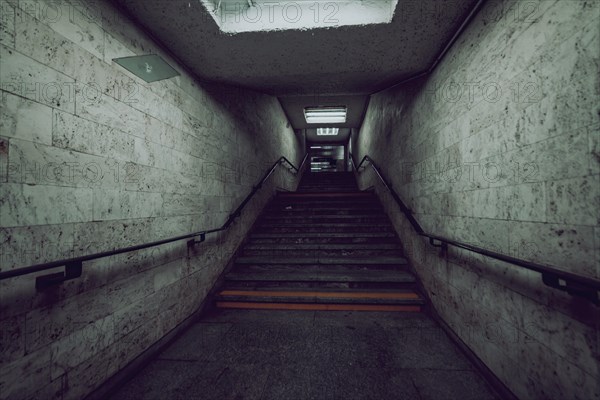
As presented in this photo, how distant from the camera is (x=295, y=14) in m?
2.21

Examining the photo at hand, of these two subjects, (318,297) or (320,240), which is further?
(320,240)

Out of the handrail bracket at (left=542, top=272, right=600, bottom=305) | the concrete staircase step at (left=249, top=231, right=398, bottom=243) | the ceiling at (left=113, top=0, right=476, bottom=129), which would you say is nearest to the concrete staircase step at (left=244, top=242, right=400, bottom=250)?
the concrete staircase step at (left=249, top=231, right=398, bottom=243)

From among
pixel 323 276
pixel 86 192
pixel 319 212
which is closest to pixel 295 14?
pixel 86 192

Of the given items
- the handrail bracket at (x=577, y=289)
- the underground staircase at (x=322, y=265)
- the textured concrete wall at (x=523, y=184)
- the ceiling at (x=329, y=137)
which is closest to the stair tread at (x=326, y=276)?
the underground staircase at (x=322, y=265)

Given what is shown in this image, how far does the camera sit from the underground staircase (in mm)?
3117

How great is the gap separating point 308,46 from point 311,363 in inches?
116

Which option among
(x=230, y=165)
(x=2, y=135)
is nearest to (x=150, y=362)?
(x=2, y=135)

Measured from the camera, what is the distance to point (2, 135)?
1.26 m

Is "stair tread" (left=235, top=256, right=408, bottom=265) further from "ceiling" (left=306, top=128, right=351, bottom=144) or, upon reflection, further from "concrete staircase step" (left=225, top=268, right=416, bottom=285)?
"ceiling" (left=306, top=128, right=351, bottom=144)

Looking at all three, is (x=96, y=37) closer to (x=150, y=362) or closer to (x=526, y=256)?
(x=150, y=362)

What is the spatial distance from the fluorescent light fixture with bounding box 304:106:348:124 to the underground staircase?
3357 mm

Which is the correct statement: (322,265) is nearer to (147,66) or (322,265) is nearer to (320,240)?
(320,240)

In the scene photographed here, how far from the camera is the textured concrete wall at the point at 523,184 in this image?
1.21 metres

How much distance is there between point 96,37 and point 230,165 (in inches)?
86.1
